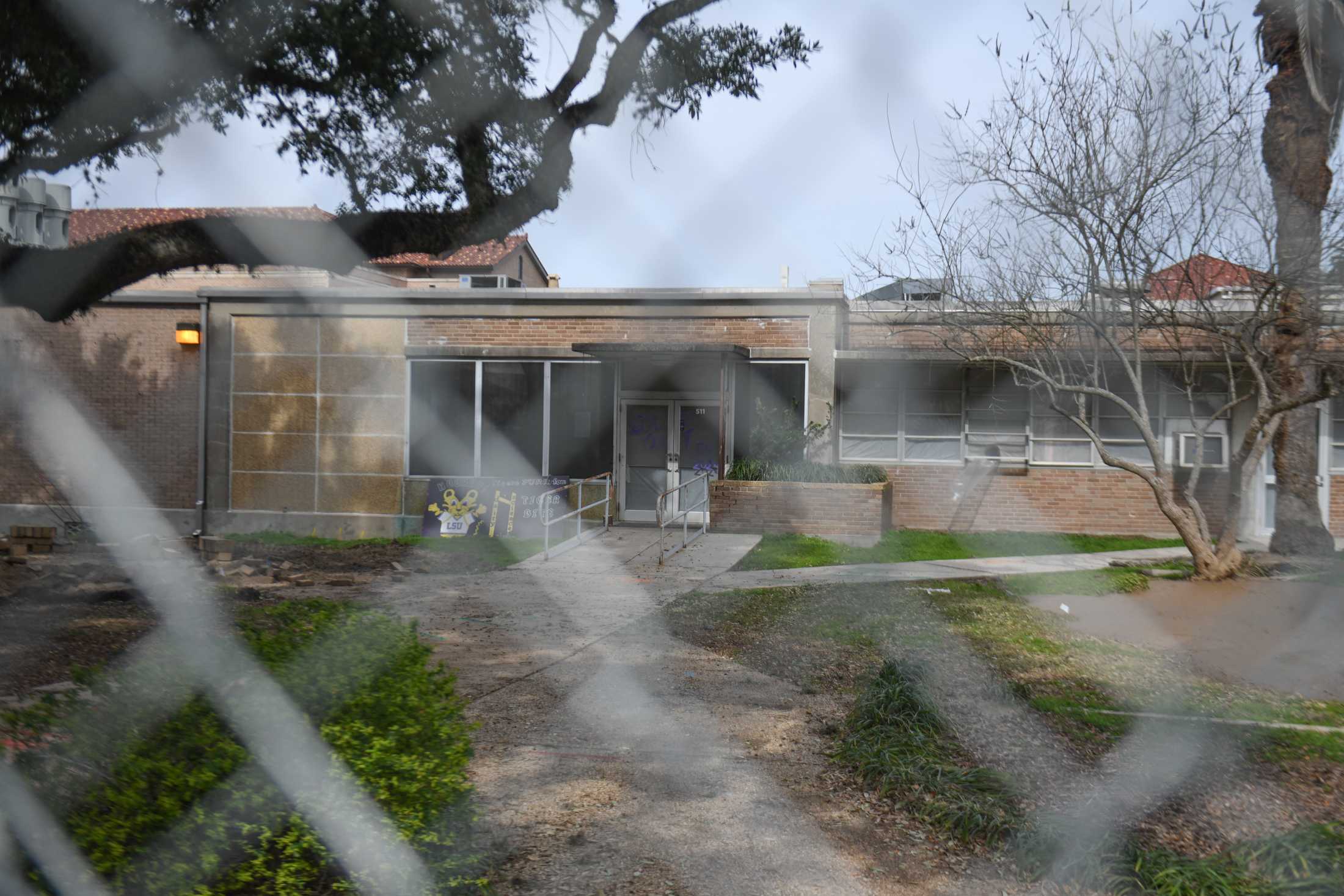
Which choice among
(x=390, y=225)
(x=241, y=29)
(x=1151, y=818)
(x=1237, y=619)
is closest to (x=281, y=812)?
(x=1151, y=818)

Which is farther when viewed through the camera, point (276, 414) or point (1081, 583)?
point (276, 414)

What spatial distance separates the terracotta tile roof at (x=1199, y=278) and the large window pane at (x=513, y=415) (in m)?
8.86

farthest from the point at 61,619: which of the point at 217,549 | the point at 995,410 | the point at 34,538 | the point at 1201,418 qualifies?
the point at 1201,418

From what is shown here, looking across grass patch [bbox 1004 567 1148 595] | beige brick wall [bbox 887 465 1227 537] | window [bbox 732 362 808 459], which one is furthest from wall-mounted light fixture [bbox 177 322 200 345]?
grass patch [bbox 1004 567 1148 595]

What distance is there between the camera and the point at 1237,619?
7.07m

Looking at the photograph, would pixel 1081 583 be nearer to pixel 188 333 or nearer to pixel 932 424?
pixel 932 424

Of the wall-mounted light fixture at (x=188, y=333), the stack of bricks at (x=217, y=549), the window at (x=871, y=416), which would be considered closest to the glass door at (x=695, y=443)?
the window at (x=871, y=416)

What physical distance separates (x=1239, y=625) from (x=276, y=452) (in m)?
12.2

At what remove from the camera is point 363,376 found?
14.7 m

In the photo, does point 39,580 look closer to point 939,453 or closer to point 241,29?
point 241,29

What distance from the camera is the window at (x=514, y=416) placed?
14.7 m

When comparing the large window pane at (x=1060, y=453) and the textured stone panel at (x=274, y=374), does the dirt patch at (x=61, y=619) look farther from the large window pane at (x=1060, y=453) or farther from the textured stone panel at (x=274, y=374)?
the large window pane at (x=1060, y=453)

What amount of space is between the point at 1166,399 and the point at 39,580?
1286cm

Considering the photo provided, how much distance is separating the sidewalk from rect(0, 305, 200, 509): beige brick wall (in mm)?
9135
